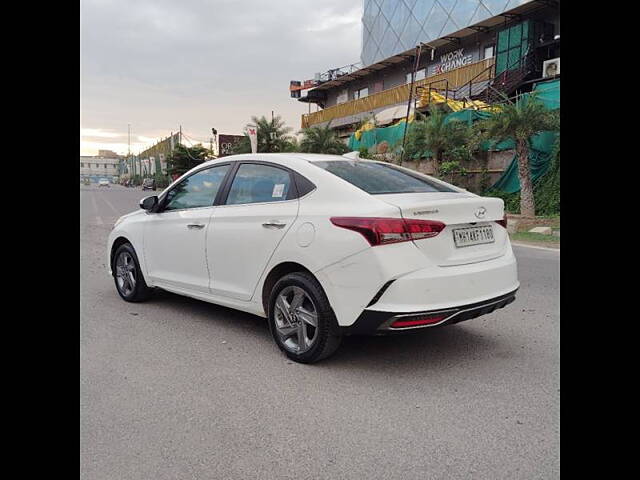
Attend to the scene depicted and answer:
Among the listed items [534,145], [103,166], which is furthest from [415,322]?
[103,166]

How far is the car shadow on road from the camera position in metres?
3.99

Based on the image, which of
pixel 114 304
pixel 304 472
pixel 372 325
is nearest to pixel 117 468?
pixel 304 472

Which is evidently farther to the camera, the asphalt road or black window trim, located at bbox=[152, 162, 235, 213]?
black window trim, located at bbox=[152, 162, 235, 213]

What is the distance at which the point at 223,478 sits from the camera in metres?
2.49

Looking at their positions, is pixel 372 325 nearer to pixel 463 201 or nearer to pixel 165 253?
pixel 463 201

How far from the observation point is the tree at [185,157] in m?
53.6

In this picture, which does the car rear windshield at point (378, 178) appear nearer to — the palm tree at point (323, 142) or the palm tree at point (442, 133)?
the palm tree at point (442, 133)

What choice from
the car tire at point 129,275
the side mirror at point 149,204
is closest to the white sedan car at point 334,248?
the side mirror at point 149,204

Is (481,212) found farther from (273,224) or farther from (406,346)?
(273,224)

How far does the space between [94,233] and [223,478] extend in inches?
495

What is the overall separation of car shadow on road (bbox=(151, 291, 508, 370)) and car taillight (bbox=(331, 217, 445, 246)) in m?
0.84

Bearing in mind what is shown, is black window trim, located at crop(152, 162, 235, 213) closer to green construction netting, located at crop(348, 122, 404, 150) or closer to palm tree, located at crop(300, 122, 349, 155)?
green construction netting, located at crop(348, 122, 404, 150)

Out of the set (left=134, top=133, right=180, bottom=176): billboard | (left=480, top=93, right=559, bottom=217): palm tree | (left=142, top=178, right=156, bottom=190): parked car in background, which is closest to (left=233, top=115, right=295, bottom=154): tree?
(left=480, top=93, right=559, bottom=217): palm tree

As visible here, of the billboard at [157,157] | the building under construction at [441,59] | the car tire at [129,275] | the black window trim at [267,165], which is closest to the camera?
the black window trim at [267,165]
